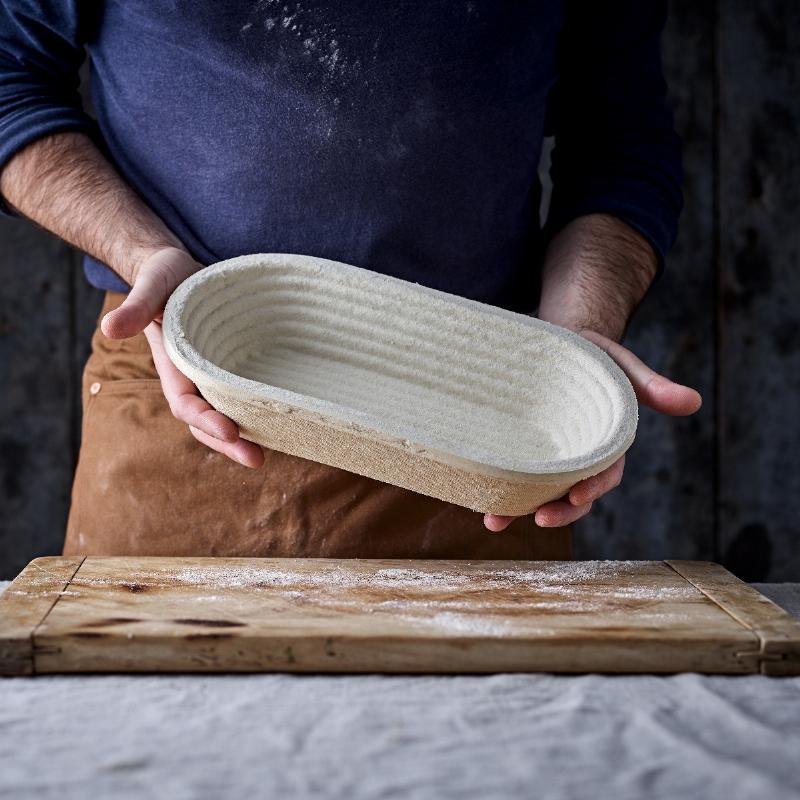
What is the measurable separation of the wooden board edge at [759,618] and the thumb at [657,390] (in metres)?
0.15

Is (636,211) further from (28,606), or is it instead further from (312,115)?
(28,606)

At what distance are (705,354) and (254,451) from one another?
1276mm

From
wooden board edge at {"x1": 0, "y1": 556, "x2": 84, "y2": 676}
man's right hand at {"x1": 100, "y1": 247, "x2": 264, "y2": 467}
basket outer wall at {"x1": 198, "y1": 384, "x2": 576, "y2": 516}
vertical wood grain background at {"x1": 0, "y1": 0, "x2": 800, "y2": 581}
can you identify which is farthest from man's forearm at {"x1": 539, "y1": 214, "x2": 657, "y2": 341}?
vertical wood grain background at {"x1": 0, "y1": 0, "x2": 800, "y2": 581}

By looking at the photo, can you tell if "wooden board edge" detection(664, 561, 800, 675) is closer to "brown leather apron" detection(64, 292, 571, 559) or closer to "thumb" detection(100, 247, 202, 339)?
"brown leather apron" detection(64, 292, 571, 559)

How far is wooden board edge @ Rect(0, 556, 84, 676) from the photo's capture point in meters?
0.67

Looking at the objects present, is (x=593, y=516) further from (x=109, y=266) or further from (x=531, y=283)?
(x=109, y=266)

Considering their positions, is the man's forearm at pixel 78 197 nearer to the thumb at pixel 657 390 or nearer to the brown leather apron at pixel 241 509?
the brown leather apron at pixel 241 509

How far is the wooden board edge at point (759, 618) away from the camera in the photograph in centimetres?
69

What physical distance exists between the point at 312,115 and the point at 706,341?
3.91ft

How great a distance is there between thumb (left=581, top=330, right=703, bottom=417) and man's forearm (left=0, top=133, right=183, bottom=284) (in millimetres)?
449

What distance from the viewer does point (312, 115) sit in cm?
96

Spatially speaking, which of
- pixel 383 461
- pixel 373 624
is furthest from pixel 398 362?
pixel 373 624

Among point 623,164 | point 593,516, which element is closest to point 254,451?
A: point 623,164

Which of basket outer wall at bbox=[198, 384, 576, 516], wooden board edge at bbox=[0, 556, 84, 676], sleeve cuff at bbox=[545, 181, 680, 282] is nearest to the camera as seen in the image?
wooden board edge at bbox=[0, 556, 84, 676]
